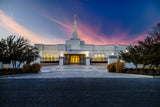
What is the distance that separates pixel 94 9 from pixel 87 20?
159 inches

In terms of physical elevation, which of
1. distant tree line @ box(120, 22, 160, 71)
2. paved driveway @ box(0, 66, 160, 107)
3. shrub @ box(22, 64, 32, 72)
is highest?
distant tree line @ box(120, 22, 160, 71)

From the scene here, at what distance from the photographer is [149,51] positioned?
407 inches

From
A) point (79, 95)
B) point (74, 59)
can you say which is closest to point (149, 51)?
point (79, 95)

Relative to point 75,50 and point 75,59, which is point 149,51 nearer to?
point 75,59

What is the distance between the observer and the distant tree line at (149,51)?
31.3ft

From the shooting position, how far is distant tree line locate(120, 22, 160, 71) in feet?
31.3

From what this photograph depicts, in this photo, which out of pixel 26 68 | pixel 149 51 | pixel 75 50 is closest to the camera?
pixel 149 51

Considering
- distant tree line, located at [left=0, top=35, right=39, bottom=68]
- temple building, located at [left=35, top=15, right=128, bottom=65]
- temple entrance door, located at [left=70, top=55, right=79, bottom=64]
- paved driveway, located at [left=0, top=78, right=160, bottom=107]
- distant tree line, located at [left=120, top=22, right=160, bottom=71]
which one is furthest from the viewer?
temple building, located at [left=35, top=15, right=128, bottom=65]

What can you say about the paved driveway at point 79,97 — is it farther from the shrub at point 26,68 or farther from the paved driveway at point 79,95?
the shrub at point 26,68

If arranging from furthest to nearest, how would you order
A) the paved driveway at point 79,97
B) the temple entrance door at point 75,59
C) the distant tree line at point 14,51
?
the temple entrance door at point 75,59, the distant tree line at point 14,51, the paved driveway at point 79,97

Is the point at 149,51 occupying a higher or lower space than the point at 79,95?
higher

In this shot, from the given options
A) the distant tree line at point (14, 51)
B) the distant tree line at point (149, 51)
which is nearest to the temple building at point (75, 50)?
the distant tree line at point (14, 51)

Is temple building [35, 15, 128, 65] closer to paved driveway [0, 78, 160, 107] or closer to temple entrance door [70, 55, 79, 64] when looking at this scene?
temple entrance door [70, 55, 79, 64]

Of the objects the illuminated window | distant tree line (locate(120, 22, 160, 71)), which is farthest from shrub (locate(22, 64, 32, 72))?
the illuminated window
